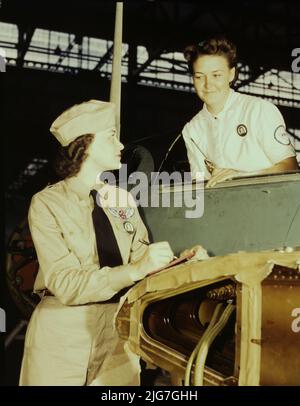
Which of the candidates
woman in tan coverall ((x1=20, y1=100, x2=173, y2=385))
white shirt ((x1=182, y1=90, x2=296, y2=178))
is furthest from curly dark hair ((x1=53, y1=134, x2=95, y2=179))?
white shirt ((x1=182, y1=90, x2=296, y2=178))

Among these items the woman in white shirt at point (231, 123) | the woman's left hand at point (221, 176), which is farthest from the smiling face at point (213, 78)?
the woman's left hand at point (221, 176)

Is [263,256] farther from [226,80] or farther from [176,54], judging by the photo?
[176,54]

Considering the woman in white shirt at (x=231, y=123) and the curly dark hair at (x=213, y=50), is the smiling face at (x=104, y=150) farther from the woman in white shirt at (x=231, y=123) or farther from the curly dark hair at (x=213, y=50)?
the curly dark hair at (x=213, y=50)

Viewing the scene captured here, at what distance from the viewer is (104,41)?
513 centimetres

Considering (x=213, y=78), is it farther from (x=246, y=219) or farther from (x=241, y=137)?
(x=246, y=219)

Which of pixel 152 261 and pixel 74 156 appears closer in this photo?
pixel 152 261

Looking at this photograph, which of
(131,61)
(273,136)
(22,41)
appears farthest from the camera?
(131,61)

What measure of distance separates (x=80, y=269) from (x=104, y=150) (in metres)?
0.36

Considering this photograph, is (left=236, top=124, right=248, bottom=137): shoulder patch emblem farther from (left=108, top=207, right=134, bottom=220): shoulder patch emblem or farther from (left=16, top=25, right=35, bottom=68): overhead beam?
(left=16, top=25, right=35, bottom=68): overhead beam

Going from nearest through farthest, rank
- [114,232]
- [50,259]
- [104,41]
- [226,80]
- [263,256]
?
[263,256] → [50,259] → [114,232] → [226,80] → [104,41]

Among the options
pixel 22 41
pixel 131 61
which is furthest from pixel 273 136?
pixel 22 41

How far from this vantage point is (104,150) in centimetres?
127

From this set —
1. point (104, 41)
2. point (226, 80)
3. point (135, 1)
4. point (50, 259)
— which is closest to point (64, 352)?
point (50, 259)
